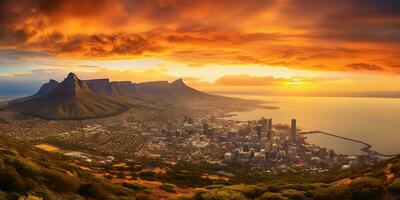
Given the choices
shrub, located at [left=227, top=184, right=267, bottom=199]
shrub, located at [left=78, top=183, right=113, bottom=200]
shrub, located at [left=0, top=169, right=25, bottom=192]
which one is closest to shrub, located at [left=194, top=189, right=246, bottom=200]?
shrub, located at [left=227, top=184, right=267, bottom=199]

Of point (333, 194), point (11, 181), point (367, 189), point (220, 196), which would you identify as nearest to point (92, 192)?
point (11, 181)

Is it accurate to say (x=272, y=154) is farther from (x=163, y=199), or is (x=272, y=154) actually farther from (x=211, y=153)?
(x=163, y=199)

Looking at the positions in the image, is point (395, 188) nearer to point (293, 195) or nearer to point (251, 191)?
point (293, 195)

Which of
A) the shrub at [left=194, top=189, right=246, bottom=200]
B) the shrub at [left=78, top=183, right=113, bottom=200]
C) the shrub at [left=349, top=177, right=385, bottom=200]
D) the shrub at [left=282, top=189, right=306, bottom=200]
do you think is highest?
the shrub at [left=349, top=177, right=385, bottom=200]

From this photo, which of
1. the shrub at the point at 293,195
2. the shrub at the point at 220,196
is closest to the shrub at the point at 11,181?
the shrub at the point at 220,196

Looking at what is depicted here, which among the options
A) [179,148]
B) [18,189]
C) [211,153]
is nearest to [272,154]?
[211,153]

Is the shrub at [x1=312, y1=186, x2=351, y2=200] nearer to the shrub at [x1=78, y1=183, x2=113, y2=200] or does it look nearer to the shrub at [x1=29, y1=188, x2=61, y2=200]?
the shrub at [x1=78, y1=183, x2=113, y2=200]

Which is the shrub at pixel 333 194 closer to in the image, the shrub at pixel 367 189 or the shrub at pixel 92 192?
the shrub at pixel 367 189
